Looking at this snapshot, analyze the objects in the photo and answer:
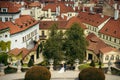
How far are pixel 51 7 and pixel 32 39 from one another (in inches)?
1140

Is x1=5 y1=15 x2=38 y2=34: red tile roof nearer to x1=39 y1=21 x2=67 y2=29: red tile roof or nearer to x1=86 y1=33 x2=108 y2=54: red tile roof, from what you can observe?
x1=39 y1=21 x2=67 y2=29: red tile roof

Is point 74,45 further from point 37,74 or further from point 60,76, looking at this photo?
point 37,74

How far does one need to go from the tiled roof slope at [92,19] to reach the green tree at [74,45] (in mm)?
22041

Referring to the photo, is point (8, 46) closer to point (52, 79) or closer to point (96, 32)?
point (52, 79)

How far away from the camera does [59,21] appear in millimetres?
74250

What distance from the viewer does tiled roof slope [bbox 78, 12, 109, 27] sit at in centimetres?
7375

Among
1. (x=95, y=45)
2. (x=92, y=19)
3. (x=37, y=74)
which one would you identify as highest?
(x=92, y=19)

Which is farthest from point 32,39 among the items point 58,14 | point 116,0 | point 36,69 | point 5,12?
point 116,0

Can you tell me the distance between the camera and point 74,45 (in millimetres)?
50438

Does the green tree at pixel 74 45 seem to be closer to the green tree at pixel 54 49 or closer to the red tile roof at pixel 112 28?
the green tree at pixel 54 49

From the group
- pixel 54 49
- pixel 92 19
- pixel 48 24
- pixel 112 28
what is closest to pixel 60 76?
pixel 54 49

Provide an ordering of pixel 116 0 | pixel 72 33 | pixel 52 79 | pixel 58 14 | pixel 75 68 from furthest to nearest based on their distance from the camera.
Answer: pixel 116 0 < pixel 58 14 < pixel 72 33 < pixel 75 68 < pixel 52 79

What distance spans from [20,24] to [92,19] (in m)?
23.3

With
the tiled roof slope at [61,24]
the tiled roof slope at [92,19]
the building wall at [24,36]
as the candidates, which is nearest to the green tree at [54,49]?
the building wall at [24,36]
